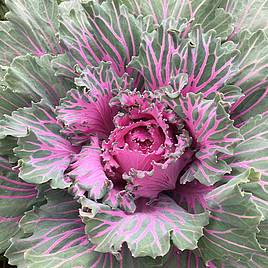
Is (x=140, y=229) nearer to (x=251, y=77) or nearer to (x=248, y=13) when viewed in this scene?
(x=251, y=77)

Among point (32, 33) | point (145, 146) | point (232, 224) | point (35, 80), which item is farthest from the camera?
point (32, 33)

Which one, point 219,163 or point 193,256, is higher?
point 219,163

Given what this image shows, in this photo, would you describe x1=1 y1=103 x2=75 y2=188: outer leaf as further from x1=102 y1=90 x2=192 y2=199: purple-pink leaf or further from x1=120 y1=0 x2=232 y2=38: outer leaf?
x1=120 y1=0 x2=232 y2=38: outer leaf

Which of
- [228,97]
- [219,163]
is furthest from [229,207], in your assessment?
[228,97]

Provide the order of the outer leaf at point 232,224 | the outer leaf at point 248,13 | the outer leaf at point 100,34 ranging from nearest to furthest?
the outer leaf at point 232,224, the outer leaf at point 100,34, the outer leaf at point 248,13

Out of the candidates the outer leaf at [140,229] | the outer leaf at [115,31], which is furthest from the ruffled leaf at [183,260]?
the outer leaf at [115,31]

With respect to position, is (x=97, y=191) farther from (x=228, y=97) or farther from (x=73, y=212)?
(x=228, y=97)

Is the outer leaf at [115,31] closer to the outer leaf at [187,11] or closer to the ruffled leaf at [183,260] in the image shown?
the outer leaf at [187,11]

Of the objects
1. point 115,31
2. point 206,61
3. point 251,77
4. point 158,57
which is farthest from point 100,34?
point 251,77
